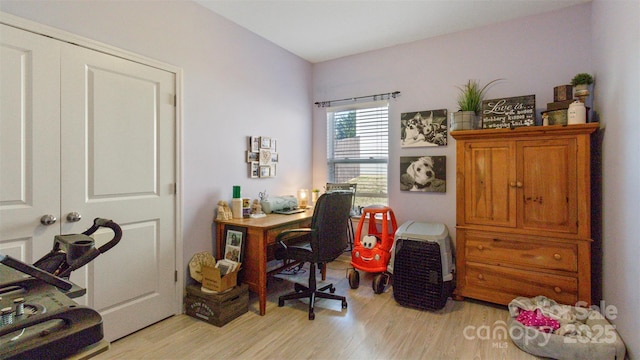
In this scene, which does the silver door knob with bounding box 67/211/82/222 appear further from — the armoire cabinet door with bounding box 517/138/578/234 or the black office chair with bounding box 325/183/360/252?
the armoire cabinet door with bounding box 517/138/578/234

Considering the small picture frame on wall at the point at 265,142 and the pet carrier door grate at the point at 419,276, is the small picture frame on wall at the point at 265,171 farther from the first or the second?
the pet carrier door grate at the point at 419,276

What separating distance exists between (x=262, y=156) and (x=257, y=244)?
1.13m

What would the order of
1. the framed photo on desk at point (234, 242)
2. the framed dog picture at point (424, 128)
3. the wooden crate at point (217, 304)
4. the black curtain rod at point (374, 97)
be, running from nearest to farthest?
the wooden crate at point (217, 304) → the framed photo on desk at point (234, 242) → the framed dog picture at point (424, 128) → the black curtain rod at point (374, 97)

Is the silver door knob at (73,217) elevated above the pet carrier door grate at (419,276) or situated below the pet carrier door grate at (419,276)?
above

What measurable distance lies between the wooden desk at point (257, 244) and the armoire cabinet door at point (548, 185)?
1983 millimetres

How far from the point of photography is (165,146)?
244cm

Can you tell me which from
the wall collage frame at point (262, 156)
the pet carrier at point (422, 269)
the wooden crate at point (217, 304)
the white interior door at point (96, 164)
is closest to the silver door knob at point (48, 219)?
the white interior door at point (96, 164)

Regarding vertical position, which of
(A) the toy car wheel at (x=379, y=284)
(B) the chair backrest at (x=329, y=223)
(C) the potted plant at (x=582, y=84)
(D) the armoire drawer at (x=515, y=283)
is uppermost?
(C) the potted plant at (x=582, y=84)

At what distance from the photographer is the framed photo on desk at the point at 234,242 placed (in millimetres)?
2635

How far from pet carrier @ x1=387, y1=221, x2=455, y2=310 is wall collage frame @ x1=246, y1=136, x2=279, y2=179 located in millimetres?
1572

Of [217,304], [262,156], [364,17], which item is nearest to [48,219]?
[217,304]

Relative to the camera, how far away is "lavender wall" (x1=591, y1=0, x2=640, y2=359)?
5.80ft

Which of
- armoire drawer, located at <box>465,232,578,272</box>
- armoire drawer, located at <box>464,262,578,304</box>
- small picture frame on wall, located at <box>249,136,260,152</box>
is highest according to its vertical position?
small picture frame on wall, located at <box>249,136,260,152</box>

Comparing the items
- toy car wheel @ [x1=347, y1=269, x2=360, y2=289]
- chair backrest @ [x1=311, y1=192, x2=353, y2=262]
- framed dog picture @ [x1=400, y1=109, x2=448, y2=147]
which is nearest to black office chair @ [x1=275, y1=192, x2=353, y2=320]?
chair backrest @ [x1=311, y1=192, x2=353, y2=262]
